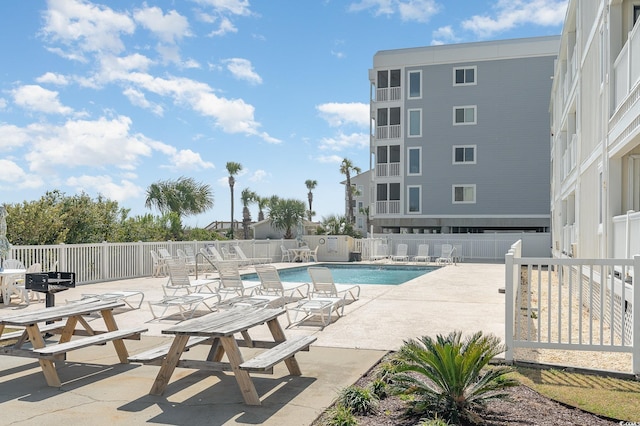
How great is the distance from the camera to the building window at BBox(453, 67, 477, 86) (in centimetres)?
3344

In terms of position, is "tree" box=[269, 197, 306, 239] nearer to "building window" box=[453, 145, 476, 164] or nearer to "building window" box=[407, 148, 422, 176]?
"building window" box=[407, 148, 422, 176]

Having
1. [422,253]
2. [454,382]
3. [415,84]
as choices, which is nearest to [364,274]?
[422,253]

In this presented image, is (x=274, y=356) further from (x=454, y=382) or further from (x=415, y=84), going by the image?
(x=415, y=84)

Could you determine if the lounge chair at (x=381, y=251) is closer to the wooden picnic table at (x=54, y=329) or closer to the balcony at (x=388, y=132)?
the balcony at (x=388, y=132)

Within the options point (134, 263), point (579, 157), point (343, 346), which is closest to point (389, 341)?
point (343, 346)

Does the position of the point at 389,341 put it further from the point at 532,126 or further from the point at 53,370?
→ the point at 532,126

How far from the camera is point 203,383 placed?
5688 mm

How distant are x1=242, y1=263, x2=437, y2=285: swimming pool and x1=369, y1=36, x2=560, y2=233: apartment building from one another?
995cm

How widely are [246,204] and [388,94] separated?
2463cm

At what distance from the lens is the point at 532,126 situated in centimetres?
3269

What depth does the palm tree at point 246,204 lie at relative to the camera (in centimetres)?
5064

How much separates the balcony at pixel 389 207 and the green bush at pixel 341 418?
30726mm

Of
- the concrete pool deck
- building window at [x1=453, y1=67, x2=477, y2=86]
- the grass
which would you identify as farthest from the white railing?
building window at [x1=453, y1=67, x2=477, y2=86]

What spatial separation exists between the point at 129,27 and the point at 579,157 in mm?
14393
